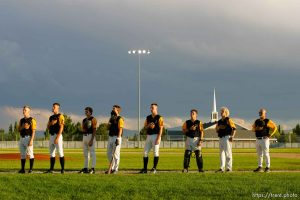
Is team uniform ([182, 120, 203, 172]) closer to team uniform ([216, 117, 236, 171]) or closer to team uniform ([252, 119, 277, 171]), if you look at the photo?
team uniform ([216, 117, 236, 171])

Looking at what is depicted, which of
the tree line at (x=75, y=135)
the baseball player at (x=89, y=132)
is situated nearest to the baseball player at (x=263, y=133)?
the baseball player at (x=89, y=132)

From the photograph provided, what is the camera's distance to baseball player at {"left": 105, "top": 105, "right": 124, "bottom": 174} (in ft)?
49.0

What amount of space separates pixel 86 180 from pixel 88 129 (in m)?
2.86

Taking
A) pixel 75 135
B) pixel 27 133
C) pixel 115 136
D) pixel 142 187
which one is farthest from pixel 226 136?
pixel 75 135

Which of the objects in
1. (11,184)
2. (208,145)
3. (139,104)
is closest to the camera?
(11,184)

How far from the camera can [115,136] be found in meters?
15.0

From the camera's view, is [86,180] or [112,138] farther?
[112,138]

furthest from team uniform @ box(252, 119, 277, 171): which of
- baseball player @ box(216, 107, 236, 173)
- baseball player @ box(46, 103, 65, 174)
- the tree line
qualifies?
the tree line

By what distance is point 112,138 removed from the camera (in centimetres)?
1509

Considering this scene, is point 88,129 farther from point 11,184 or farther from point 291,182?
point 291,182

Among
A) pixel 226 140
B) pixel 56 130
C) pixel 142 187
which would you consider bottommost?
pixel 142 187

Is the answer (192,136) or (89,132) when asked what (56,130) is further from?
(192,136)

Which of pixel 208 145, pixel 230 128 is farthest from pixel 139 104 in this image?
pixel 230 128

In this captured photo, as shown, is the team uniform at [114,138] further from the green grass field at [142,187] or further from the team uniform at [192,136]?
the team uniform at [192,136]
